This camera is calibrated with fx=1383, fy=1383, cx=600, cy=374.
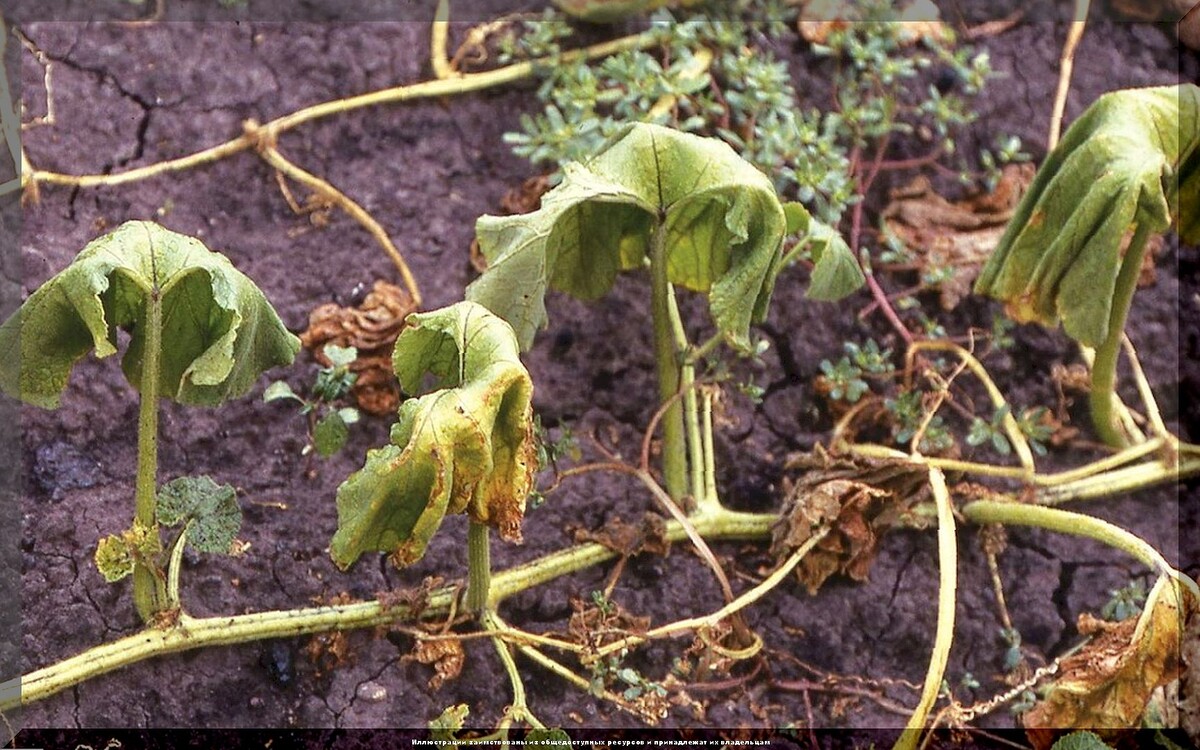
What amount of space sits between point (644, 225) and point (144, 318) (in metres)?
0.73

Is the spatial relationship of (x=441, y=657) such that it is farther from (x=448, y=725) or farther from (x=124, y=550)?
(x=124, y=550)

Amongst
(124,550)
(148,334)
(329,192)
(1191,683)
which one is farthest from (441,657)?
(1191,683)

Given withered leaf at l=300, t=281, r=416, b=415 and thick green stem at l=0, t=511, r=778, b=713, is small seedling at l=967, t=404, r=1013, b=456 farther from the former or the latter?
withered leaf at l=300, t=281, r=416, b=415

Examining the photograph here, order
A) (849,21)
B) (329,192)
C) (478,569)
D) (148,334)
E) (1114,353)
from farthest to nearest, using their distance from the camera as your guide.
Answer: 1. (849,21)
2. (329,192)
3. (1114,353)
4. (478,569)
5. (148,334)

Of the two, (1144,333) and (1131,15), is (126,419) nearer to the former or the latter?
(1144,333)

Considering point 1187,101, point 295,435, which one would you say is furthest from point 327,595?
point 1187,101

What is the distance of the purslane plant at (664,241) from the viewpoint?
1915 mm

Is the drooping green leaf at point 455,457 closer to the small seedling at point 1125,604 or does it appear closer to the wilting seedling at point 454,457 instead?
the wilting seedling at point 454,457

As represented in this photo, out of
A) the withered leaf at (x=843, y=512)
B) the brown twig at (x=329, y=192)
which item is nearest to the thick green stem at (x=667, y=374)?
the withered leaf at (x=843, y=512)

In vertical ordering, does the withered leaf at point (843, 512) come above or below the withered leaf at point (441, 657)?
above

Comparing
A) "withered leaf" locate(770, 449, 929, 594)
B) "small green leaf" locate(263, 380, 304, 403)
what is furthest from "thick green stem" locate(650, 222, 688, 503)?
"small green leaf" locate(263, 380, 304, 403)

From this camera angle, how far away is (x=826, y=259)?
210 centimetres

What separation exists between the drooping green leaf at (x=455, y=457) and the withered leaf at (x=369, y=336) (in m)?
0.43

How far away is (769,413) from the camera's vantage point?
2.36 metres
